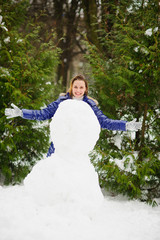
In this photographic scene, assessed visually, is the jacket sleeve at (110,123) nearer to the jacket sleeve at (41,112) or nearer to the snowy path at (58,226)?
the jacket sleeve at (41,112)

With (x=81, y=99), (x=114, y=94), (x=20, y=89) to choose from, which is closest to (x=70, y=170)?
(x=81, y=99)

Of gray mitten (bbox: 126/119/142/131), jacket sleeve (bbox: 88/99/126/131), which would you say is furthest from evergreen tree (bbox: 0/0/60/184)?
gray mitten (bbox: 126/119/142/131)

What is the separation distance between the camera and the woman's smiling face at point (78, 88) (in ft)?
9.96

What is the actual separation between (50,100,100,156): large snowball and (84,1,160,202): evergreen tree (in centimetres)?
173

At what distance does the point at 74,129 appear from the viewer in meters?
2.62

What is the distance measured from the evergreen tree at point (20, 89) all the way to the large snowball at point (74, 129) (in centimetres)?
228

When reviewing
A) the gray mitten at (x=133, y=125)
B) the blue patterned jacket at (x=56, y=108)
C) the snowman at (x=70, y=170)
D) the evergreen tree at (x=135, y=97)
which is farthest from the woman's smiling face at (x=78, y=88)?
the evergreen tree at (x=135, y=97)

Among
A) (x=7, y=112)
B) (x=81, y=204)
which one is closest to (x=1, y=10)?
(x=7, y=112)

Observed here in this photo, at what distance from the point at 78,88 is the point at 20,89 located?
2.35 meters

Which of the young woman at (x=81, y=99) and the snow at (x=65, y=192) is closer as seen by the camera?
the snow at (x=65, y=192)

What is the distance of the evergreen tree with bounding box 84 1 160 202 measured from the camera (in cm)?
417

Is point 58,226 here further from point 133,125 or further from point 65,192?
point 133,125

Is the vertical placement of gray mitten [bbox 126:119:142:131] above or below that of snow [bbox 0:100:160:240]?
above

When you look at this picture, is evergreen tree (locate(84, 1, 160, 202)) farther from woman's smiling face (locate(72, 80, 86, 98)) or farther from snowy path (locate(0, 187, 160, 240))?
woman's smiling face (locate(72, 80, 86, 98))
